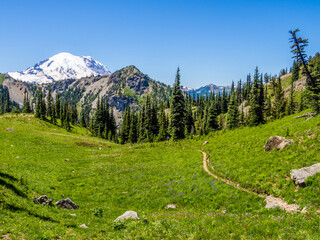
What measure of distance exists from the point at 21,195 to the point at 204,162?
2227cm

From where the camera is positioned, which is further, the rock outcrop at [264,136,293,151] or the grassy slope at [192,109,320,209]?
the rock outcrop at [264,136,293,151]

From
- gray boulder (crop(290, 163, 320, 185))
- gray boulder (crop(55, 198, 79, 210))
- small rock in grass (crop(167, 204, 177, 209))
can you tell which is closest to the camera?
gray boulder (crop(290, 163, 320, 185))

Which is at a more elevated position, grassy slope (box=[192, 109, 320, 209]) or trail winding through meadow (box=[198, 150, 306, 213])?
grassy slope (box=[192, 109, 320, 209])

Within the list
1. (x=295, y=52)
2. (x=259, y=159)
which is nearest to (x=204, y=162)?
(x=259, y=159)

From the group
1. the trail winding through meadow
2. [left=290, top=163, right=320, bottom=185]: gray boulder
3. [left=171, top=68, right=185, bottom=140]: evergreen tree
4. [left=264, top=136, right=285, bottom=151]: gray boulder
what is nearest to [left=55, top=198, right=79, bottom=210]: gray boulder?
the trail winding through meadow

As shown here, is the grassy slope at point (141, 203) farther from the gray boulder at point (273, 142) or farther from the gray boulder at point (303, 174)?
the gray boulder at point (303, 174)

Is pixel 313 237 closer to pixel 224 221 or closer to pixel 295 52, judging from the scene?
pixel 224 221

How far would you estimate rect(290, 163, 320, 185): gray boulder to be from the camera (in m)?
13.8

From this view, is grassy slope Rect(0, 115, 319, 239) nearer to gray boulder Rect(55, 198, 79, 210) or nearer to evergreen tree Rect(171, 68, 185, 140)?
gray boulder Rect(55, 198, 79, 210)

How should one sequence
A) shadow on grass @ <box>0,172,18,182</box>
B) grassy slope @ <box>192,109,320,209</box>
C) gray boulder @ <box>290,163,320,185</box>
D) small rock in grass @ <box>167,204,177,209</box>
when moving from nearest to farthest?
grassy slope @ <box>192,109,320,209</box> → gray boulder @ <box>290,163,320,185</box> → small rock in grass @ <box>167,204,177,209</box> → shadow on grass @ <box>0,172,18,182</box>

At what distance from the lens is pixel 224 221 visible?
1097cm

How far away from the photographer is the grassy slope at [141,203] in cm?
946

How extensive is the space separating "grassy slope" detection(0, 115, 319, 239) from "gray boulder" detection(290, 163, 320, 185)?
3294mm

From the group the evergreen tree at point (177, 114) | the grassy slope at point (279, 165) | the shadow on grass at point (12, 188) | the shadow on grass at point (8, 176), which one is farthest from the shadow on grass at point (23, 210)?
the evergreen tree at point (177, 114)
